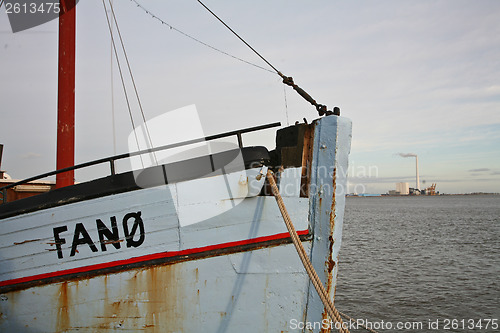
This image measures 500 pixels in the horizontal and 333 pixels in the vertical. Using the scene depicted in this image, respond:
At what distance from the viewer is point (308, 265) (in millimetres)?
3480

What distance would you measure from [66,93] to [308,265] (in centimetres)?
472

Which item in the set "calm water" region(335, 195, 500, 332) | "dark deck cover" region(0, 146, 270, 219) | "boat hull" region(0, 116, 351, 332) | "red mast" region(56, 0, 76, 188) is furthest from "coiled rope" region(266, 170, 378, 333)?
"calm water" region(335, 195, 500, 332)

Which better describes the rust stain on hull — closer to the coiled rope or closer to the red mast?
the coiled rope

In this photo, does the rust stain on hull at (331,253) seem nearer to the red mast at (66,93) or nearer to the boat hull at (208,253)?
the boat hull at (208,253)

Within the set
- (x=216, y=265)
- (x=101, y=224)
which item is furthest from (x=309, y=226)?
(x=101, y=224)

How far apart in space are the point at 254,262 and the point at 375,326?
6670 mm

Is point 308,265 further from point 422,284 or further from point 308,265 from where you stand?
point 422,284

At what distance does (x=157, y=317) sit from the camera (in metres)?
3.80

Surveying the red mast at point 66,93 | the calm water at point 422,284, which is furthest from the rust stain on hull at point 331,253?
the calm water at point 422,284

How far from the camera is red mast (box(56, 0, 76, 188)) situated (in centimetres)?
589

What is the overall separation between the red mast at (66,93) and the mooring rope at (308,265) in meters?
3.75

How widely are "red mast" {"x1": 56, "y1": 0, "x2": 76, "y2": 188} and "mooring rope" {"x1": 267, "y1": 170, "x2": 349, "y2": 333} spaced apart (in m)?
3.75

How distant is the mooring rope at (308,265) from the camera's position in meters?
3.38

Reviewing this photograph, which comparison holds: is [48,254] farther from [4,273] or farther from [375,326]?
[375,326]
